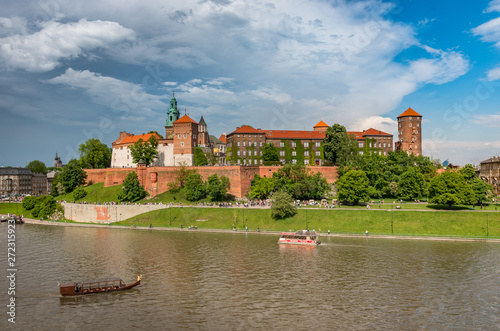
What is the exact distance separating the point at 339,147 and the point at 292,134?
21.4 m

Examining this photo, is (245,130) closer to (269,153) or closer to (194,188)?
(269,153)

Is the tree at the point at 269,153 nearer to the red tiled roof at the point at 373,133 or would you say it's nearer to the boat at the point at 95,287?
the red tiled roof at the point at 373,133

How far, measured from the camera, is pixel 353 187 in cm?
6431

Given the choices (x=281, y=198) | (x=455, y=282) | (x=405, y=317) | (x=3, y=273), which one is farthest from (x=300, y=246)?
(x=3, y=273)

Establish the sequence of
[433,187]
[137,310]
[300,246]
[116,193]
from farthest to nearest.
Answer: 1. [116,193]
2. [433,187]
3. [300,246]
4. [137,310]

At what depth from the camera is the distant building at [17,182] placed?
454ft

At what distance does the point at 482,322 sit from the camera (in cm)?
2386

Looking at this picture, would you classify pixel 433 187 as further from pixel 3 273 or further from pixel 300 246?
pixel 3 273

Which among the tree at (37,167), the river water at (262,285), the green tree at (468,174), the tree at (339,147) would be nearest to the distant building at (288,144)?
the tree at (339,147)

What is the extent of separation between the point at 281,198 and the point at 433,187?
24.0 metres

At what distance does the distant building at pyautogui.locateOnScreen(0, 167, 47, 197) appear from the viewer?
138 metres

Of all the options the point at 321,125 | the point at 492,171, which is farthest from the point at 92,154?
the point at 492,171

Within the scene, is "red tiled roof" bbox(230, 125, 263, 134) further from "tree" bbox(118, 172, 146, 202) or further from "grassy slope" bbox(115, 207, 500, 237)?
"grassy slope" bbox(115, 207, 500, 237)

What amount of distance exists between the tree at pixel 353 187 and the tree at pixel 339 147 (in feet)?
47.4
